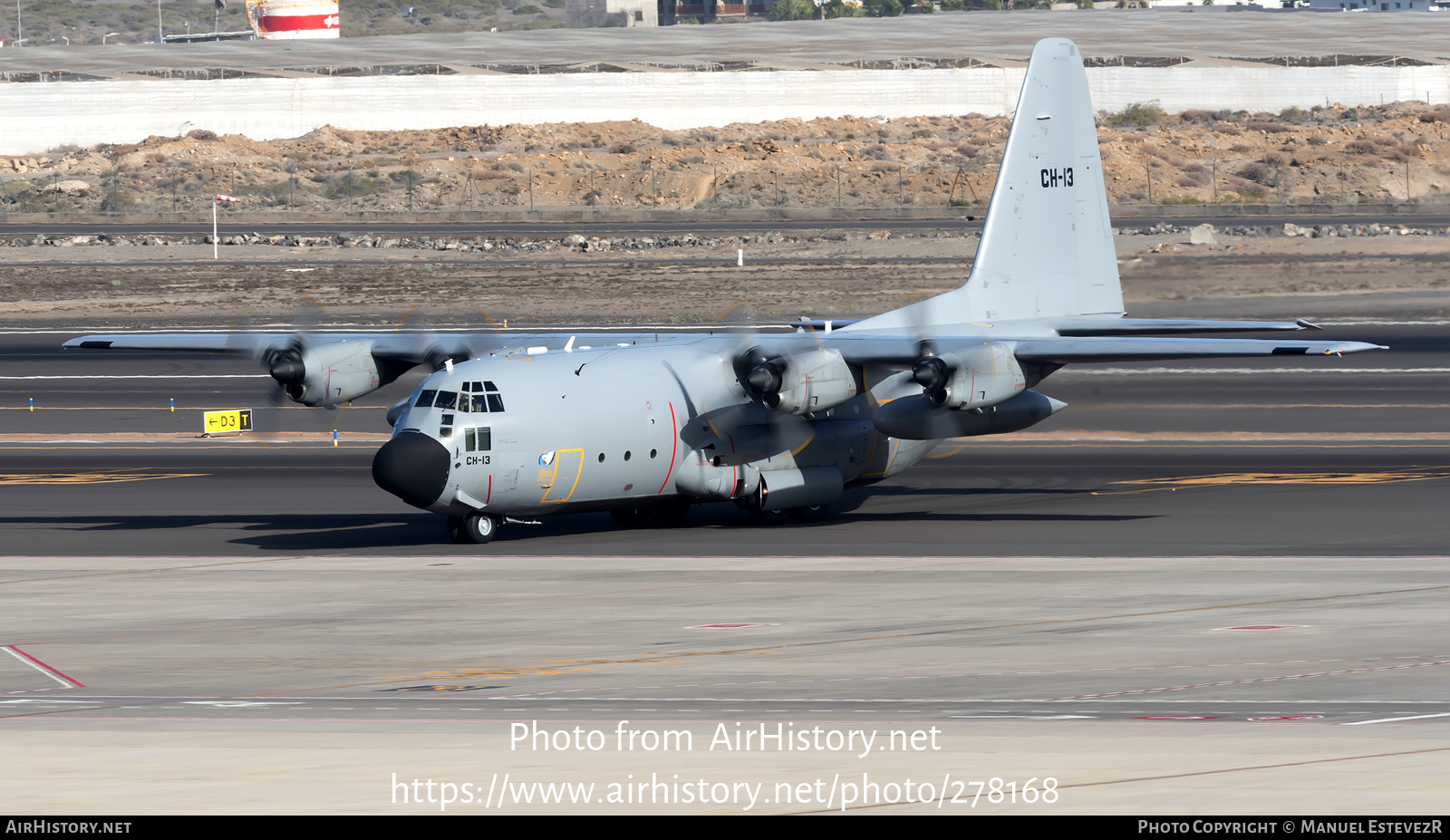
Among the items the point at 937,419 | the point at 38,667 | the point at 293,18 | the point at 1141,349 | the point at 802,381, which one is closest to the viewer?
the point at 38,667

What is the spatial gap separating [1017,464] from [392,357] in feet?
48.0

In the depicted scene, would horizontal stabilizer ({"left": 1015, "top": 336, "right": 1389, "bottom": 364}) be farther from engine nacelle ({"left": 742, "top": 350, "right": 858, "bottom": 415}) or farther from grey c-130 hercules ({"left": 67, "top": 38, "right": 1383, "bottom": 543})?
engine nacelle ({"left": 742, "top": 350, "right": 858, "bottom": 415})

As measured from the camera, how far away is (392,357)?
3300cm

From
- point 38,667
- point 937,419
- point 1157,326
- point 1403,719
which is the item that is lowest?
point 38,667

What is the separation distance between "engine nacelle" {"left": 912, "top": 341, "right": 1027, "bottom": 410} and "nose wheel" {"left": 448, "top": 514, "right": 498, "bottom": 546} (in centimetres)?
763

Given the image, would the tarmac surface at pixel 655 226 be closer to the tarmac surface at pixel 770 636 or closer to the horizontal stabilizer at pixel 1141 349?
the tarmac surface at pixel 770 636

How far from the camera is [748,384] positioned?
31.0m

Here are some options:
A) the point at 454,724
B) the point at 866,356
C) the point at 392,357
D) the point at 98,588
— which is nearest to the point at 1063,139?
the point at 866,356

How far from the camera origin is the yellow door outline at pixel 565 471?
2888 cm

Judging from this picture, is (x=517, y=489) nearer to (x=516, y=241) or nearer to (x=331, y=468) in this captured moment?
(x=331, y=468)

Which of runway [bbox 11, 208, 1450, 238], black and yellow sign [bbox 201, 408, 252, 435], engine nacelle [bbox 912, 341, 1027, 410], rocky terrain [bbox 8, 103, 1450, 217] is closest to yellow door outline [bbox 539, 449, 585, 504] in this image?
black and yellow sign [bbox 201, 408, 252, 435]

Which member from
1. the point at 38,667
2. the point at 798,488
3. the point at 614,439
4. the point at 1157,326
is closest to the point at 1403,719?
the point at 38,667

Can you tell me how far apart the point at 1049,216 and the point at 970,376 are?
7.56m

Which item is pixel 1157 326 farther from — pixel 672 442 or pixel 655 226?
pixel 655 226
